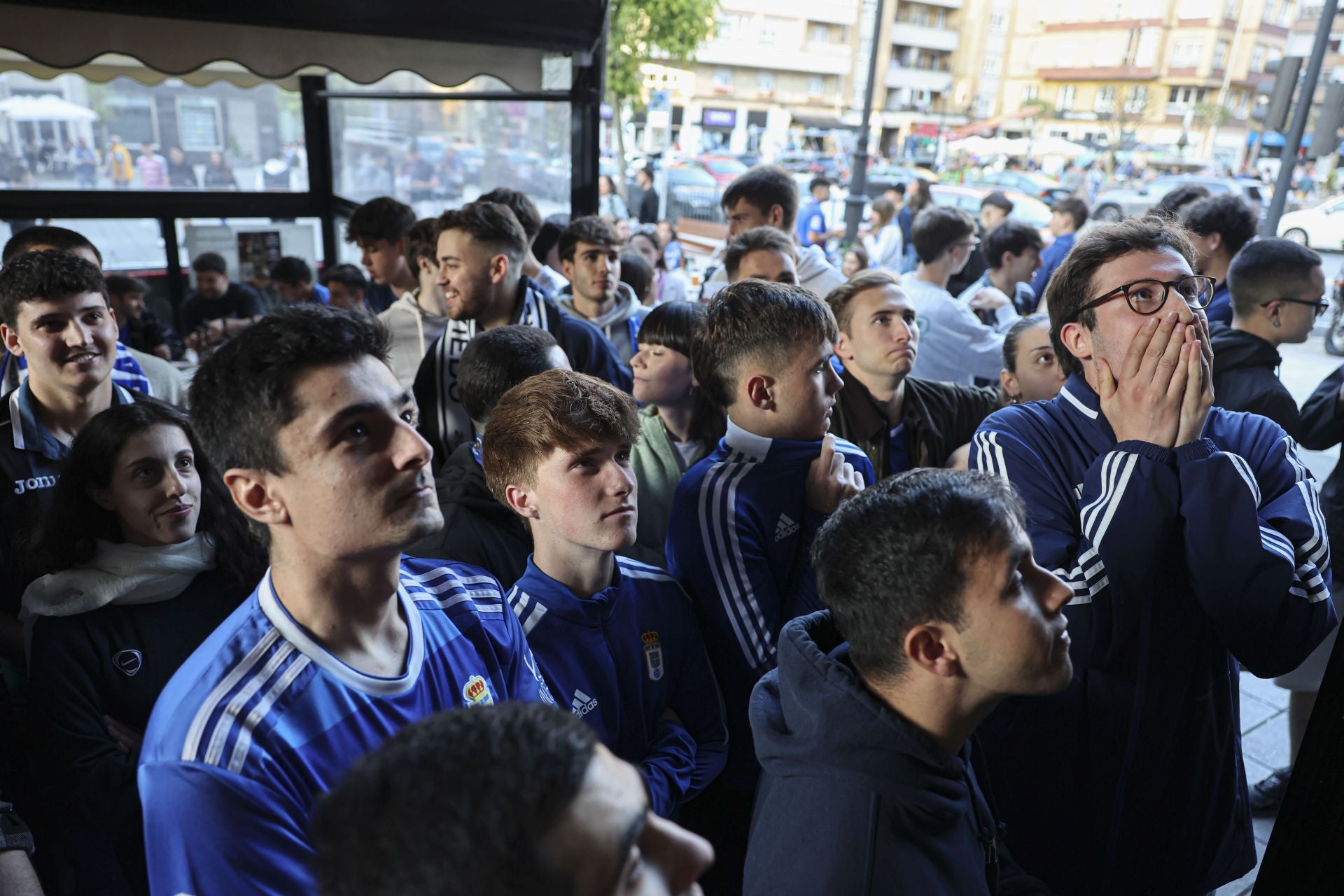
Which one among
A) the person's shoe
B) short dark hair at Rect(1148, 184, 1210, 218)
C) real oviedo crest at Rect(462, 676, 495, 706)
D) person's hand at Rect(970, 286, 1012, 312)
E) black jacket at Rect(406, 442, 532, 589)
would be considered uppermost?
short dark hair at Rect(1148, 184, 1210, 218)

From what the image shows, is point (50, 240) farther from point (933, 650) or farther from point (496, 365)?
point (933, 650)

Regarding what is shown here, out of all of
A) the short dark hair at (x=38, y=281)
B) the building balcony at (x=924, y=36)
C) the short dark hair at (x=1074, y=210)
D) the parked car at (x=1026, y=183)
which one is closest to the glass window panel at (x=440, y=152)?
the short dark hair at (x=38, y=281)

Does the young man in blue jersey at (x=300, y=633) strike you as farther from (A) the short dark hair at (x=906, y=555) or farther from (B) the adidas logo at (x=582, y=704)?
(A) the short dark hair at (x=906, y=555)

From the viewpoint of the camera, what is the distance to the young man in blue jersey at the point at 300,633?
121 centimetres

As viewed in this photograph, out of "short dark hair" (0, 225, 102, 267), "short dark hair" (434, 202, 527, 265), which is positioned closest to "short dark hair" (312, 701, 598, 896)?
"short dark hair" (434, 202, 527, 265)

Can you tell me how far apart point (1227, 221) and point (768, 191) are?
235 cm

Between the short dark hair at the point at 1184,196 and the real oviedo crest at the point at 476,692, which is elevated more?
the short dark hair at the point at 1184,196

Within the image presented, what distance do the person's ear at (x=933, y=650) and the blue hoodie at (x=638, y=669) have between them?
737mm

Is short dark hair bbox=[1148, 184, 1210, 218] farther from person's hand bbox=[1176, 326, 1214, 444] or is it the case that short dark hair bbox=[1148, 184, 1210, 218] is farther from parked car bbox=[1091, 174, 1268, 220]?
parked car bbox=[1091, 174, 1268, 220]

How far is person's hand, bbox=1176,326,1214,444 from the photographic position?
168 centimetres

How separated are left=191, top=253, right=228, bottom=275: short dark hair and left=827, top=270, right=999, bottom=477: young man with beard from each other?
4.73 m

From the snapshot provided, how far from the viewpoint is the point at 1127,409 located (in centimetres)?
176

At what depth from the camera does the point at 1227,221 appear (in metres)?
4.34

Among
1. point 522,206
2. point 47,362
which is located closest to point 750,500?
point 47,362
